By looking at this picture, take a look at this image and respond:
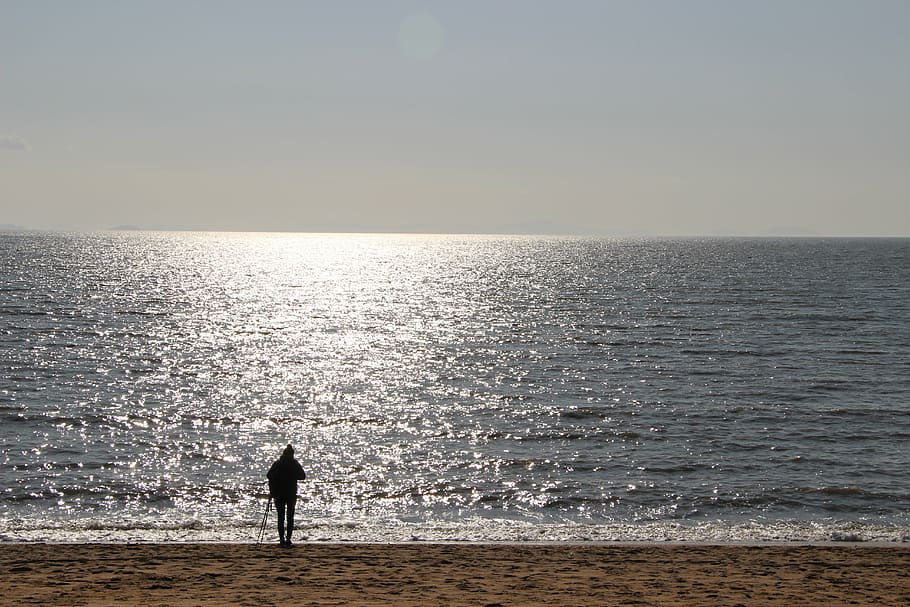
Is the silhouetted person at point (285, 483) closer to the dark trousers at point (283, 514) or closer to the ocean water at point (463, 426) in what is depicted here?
the dark trousers at point (283, 514)

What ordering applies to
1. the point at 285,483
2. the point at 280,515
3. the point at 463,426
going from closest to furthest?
1. the point at 285,483
2. the point at 280,515
3. the point at 463,426

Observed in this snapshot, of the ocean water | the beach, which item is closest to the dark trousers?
the beach

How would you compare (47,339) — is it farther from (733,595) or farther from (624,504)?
(733,595)

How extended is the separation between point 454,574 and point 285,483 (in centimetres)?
427

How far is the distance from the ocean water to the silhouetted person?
1.58 metres

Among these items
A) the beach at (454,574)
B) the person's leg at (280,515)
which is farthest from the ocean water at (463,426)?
the beach at (454,574)

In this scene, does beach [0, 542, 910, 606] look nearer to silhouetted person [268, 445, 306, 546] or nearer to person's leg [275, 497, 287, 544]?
person's leg [275, 497, 287, 544]

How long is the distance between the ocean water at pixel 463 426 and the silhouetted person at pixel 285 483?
1.58 m

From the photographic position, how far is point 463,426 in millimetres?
29109

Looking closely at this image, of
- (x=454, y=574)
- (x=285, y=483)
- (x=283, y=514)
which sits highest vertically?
(x=285, y=483)

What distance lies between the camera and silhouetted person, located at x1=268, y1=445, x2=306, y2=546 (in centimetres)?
1662

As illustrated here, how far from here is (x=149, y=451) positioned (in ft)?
81.8

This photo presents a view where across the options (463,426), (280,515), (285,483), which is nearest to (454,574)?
(285,483)

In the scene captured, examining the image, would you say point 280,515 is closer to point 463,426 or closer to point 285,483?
point 285,483
